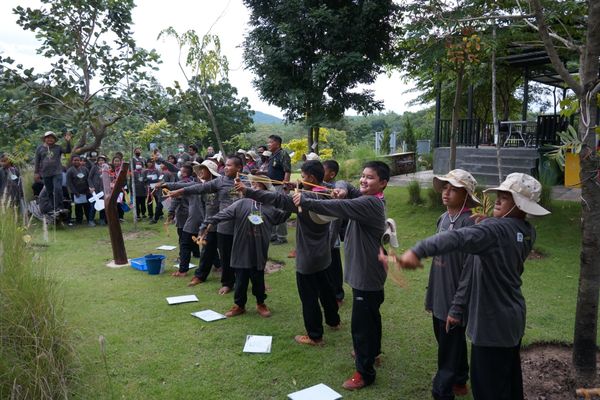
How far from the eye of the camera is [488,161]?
12328 millimetres

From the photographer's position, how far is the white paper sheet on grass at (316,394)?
11.5 feet

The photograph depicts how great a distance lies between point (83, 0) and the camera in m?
8.93

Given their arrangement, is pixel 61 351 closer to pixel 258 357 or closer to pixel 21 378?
pixel 21 378

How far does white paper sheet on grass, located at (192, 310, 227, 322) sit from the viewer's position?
203 inches

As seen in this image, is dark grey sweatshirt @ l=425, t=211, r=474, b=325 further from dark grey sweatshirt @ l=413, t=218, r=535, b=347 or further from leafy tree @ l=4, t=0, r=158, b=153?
leafy tree @ l=4, t=0, r=158, b=153

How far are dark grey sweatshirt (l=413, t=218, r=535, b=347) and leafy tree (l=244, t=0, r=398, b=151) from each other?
702 cm

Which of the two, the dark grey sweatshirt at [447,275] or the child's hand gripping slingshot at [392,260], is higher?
the child's hand gripping slingshot at [392,260]

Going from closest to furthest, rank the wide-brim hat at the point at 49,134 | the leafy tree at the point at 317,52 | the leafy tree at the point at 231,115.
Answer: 1. the leafy tree at the point at 317,52
2. the wide-brim hat at the point at 49,134
3. the leafy tree at the point at 231,115

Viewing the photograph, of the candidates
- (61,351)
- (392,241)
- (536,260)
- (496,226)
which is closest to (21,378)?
(61,351)

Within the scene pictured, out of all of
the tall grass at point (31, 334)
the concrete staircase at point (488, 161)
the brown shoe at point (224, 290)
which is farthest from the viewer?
the concrete staircase at point (488, 161)

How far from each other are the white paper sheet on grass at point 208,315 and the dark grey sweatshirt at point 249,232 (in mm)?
624

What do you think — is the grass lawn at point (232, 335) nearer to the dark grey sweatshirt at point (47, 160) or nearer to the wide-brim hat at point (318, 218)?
the wide-brim hat at point (318, 218)

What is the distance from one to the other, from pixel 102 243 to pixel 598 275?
358 inches

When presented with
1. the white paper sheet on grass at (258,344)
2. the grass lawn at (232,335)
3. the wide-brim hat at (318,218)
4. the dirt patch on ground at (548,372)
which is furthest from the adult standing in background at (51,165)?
the dirt patch on ground at (548,372)
